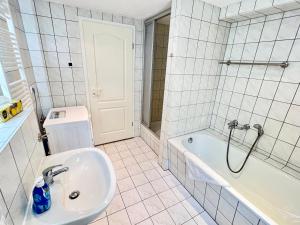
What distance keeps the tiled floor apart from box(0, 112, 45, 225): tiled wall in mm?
889

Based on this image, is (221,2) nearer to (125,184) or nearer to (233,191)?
(233,191)

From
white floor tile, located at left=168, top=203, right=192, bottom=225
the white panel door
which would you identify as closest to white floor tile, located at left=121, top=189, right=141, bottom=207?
white floor tile, located at left=168, top=203, right=192, bottom=225

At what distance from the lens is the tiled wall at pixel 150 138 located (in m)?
2.32

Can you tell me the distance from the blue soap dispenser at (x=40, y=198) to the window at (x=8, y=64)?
1.82 feet

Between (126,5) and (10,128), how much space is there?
1711 millimetres

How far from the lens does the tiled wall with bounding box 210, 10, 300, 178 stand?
138 cm

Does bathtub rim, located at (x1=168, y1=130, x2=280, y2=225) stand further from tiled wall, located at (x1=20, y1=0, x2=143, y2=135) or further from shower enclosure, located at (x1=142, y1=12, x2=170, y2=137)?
tiled wall, located at (x1=20, y1=0, x2=143, y2=135)

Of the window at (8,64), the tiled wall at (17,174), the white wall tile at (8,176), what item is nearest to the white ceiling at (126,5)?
the window at (8,64)

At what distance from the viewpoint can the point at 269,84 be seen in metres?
1.55

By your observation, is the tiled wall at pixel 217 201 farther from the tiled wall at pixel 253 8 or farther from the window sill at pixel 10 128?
the tiled wall at pixel 253 8

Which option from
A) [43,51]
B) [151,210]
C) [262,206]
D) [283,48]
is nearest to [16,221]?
[151,210]

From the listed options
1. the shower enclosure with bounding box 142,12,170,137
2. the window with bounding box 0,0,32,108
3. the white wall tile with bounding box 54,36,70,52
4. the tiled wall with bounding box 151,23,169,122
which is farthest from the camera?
the tiled wall with bounding box 151,23,169,122

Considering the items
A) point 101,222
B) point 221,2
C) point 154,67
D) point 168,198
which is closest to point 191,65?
point 221,2

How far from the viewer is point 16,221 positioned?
1.98 feet
